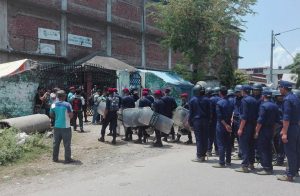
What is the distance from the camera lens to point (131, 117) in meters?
14.6

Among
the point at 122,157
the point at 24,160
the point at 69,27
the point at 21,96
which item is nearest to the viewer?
the point at 24,160

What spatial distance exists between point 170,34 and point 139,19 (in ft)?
35.3

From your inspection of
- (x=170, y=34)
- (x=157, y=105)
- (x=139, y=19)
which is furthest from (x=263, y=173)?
(x=139, y=19)

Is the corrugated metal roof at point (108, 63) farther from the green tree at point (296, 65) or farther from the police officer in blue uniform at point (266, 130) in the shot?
the green tree at point (296, 65)

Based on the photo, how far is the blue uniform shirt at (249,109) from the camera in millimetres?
9875

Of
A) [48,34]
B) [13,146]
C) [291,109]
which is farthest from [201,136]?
[48,34]

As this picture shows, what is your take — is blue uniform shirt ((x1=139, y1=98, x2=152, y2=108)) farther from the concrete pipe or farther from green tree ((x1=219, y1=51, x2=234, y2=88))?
green tree ((x1=219, y1=51, x2=234, y2=88))

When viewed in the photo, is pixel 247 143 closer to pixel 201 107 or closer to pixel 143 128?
pixel 201 107

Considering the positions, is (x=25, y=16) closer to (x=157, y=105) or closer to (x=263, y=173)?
(x=157, y=105)

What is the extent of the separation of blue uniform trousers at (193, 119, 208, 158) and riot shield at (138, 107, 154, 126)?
3.01m

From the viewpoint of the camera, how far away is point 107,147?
1368cm

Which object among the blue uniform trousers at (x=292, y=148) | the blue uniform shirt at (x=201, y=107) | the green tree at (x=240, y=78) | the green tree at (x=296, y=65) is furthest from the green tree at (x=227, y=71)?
the blue uniform trousers at (x=292, y=148)

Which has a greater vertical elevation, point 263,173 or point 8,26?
point 8,26

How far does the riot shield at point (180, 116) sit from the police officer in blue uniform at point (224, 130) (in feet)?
13.7
